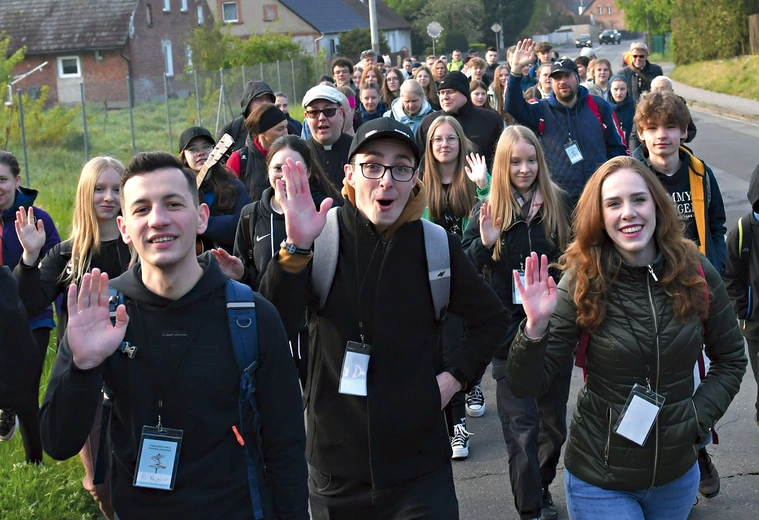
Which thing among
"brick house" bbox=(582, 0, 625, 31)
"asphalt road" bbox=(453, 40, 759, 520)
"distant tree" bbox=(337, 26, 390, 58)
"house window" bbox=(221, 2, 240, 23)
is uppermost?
"brick house" bbox=(582, 0, 625, 31)

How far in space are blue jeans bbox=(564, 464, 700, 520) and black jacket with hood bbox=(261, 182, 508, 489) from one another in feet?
1.81

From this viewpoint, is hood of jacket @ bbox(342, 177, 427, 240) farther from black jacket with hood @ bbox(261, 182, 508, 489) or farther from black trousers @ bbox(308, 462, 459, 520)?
black trousers @ bbox(308, 462, 459, 520)

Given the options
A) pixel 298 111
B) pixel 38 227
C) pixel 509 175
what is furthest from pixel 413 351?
pixel 298 111

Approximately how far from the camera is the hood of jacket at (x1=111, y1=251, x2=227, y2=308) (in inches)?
123

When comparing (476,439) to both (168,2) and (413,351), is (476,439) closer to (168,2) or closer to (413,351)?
(413,351)

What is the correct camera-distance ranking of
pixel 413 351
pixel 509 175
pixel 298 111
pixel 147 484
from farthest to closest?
pixel 298 111, pixel 509 175, pixel 413 351, pixel 147 484

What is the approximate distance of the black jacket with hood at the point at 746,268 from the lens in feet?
19.6

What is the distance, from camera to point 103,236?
545cm

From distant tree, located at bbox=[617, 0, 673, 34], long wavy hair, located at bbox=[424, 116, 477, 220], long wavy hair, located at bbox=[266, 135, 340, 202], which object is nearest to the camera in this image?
long wavy hair, located at bbox=[266, 135, 340, 202]

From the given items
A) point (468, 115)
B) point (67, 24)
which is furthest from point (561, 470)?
point (67, 24)

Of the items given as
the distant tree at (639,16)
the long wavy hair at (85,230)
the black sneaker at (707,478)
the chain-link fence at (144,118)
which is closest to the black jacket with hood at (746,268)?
the black sneaker at (707,478)

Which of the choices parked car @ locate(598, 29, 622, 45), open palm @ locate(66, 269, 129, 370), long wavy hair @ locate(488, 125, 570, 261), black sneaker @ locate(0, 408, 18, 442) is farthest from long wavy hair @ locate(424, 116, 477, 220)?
parked car @ locate(598, 29, 622, 45)

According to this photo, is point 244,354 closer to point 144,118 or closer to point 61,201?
point 61,201

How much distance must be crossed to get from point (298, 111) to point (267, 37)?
305 inches
